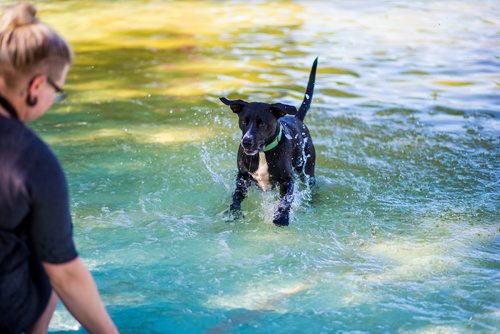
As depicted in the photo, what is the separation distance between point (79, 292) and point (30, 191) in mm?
481

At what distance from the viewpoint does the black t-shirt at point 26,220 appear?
2.32 metres

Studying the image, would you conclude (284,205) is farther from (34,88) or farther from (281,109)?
(34,88)

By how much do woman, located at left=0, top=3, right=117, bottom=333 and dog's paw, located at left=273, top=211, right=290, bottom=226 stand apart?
276 cm

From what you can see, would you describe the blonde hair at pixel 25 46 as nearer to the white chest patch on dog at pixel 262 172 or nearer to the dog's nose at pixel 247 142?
the dog's nose at pixel 247 142

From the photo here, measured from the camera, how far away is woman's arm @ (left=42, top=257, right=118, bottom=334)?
8.25 feet

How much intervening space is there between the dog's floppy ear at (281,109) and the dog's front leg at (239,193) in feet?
1.98

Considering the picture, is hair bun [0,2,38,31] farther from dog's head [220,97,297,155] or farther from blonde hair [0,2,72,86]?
dog's head [220,97,297,155]

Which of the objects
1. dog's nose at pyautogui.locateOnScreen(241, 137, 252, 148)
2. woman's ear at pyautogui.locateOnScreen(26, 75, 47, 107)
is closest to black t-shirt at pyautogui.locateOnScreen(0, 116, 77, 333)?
woman's ear at pyautogui.locateOnScreen(26, 75, 47, 107)

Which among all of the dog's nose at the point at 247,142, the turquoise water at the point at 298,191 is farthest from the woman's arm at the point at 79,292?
the dog's nose at the point at 247,142

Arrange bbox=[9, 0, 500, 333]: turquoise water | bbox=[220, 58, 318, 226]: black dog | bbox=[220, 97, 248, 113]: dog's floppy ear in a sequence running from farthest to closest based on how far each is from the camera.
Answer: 1. bbox=[220, 97, 248, 113]: dog's floppy ear
2. bbox=[220, 58, 318, 226]: black dog
3. bbox=[9, 0, 500, 333]: turquoise water

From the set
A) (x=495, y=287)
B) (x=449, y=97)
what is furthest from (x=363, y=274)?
(x=449, y=97)

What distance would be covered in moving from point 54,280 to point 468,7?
1679cm

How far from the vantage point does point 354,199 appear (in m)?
5.86

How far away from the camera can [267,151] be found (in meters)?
5.55
